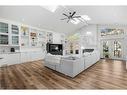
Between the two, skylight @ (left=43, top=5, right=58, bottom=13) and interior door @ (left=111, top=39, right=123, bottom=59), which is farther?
interior door @ (left=111, top=39, right=123, bottom=59)

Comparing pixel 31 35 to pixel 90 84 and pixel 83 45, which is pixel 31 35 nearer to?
pixel 83 45

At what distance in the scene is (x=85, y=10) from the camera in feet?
19.8

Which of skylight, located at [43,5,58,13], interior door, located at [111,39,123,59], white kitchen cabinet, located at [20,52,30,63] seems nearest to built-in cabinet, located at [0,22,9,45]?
white kitchen cabinet, located at [20,52,30,63]

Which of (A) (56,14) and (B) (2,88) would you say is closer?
(B) (2,88)

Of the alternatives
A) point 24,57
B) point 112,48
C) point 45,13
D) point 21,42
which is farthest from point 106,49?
point 21,42

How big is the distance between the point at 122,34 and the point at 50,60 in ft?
19.0

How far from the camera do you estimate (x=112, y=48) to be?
905 centimetres

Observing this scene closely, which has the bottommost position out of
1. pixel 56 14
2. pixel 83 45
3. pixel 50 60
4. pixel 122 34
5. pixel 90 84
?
pixel 90 84

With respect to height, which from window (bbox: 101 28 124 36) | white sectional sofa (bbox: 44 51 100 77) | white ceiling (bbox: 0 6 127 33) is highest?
white ceiling (bbox: 0 6 127 33)

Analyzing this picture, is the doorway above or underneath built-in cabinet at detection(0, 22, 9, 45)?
underneath

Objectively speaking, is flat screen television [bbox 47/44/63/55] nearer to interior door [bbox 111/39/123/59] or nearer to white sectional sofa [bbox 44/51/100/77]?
white sectional sofa [bbox 44/51/100/77]

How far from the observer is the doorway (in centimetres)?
859

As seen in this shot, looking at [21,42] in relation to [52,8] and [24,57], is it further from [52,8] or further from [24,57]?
[52,8]
